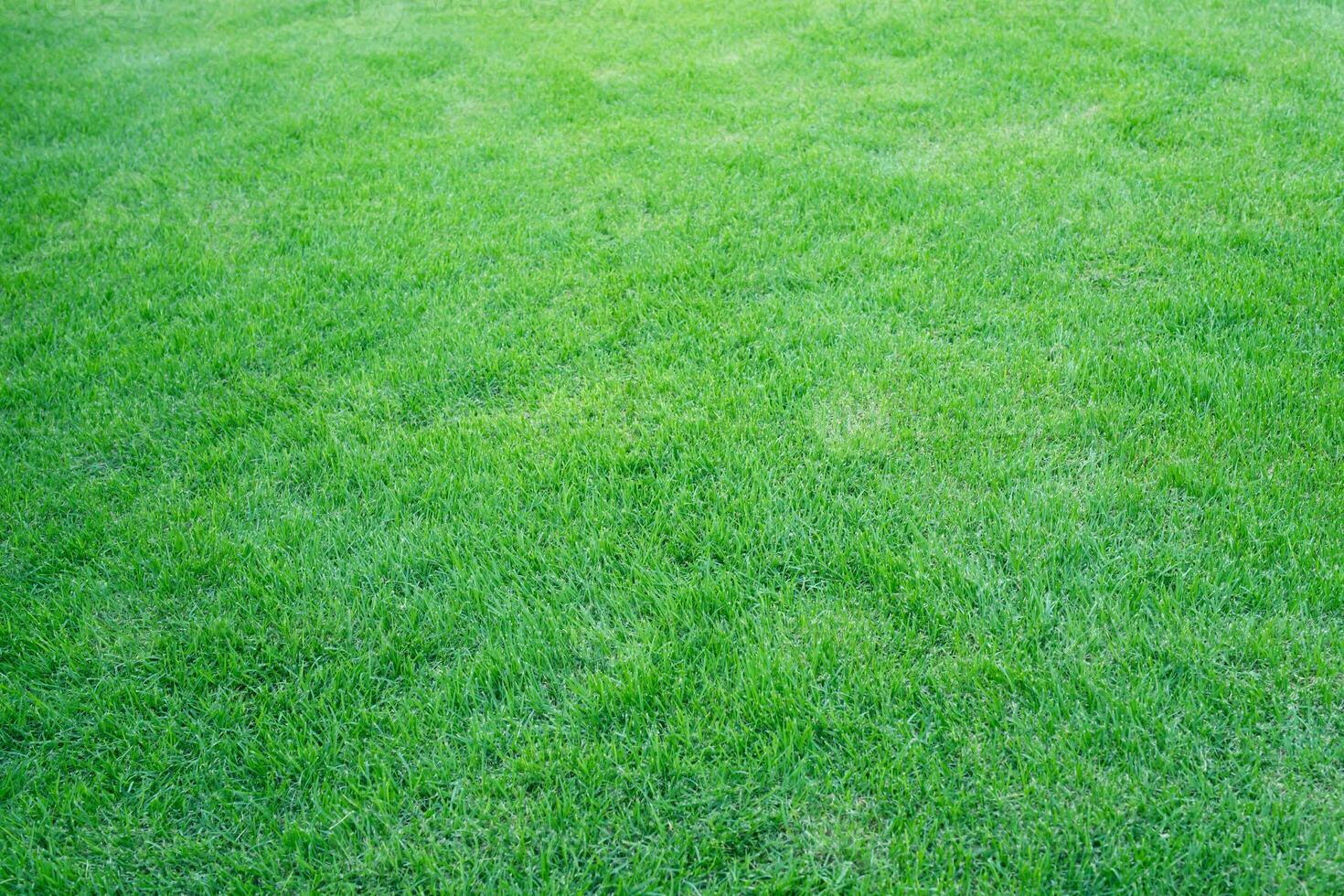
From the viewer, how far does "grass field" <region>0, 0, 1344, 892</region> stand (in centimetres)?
192

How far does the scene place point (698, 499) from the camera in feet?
8.89

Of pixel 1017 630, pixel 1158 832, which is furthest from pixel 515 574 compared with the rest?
pixel 1158 832

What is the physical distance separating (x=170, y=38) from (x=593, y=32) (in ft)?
11.6

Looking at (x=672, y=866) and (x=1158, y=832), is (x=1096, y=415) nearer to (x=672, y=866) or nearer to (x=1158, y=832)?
(x=1158, y=832)

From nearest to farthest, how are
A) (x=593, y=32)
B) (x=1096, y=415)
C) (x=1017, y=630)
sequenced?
1. (x=1017, y=630)
2. (x=1096, y=415)
3. (x=593, y=32)

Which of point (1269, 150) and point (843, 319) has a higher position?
point (1269, 150)

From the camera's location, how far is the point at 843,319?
11.3 feet

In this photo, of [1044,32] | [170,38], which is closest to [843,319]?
[1044,32]

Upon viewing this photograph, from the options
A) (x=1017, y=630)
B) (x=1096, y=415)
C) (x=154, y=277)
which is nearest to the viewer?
(x=1017, y=630)

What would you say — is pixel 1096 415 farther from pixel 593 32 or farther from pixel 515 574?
pixel 593 32

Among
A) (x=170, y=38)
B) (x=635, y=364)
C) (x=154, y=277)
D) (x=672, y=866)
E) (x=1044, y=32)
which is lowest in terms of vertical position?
(x=672, y=866)

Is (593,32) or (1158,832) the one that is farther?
(593,32)

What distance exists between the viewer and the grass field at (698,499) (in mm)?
1920

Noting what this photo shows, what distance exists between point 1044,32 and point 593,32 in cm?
315
